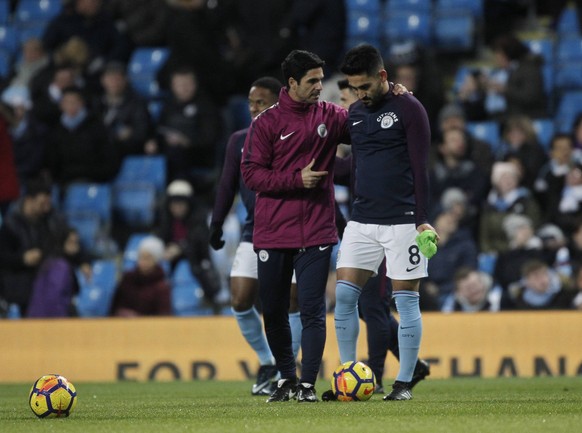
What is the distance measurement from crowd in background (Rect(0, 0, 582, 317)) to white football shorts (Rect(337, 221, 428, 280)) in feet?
17.0

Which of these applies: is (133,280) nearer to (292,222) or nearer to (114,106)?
(114,106)

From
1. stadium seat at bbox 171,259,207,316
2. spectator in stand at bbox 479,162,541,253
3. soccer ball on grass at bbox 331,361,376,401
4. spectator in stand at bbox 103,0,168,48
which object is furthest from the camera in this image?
spectator in stand at bbox 103,0,168,48

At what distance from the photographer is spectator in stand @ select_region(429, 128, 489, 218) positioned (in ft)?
49.9

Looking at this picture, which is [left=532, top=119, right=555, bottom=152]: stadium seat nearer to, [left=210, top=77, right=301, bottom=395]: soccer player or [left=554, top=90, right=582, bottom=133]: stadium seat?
[left=554, top=90, right=582, bottom=133]: stadium seat

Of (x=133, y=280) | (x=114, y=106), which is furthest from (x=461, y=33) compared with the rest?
(x=133, y=280)

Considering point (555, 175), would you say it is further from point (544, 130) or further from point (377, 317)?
point (377, 317)

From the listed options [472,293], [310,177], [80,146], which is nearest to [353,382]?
[310,177]

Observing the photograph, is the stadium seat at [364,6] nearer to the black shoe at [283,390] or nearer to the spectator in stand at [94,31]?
the spectator in stand at [94,31]

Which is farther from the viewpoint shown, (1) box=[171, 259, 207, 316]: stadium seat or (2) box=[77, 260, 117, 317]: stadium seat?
(2) box=[77, 260, 117, 317]: stadium seat

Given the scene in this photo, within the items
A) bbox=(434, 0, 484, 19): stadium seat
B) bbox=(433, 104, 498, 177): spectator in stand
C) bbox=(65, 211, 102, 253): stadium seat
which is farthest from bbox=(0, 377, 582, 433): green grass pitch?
bbox=(434, 0, 484, 19): stadium seat

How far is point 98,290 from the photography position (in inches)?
617

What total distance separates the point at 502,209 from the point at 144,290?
13.8 feet

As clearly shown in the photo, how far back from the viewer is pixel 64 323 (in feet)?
45.5

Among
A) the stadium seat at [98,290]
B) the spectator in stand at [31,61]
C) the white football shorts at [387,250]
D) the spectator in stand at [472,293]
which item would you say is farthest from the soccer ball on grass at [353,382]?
the spectator in stand at [31,61]
